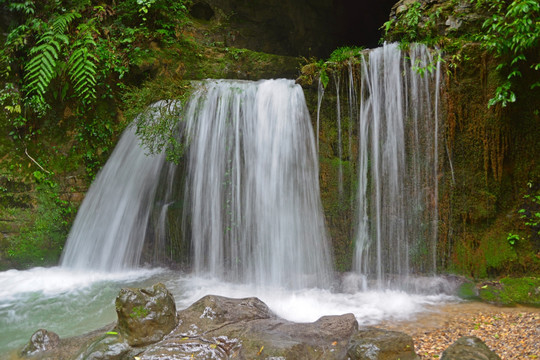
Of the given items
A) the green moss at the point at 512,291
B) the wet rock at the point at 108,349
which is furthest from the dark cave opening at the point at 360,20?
the wet rock at the point at 108,349

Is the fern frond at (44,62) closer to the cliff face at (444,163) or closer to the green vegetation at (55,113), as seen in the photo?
the green vegetation at (55,113)

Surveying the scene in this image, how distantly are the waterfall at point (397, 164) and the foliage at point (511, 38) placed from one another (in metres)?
0.78

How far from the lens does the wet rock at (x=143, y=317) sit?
312 centimetres

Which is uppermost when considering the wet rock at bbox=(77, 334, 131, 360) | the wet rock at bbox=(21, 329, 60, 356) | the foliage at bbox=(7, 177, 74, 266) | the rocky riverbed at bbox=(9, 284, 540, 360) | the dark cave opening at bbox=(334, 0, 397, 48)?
the dark cave opening at bbox=(334, 0, 397, 48)

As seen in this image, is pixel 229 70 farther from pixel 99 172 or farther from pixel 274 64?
pixel 99 172

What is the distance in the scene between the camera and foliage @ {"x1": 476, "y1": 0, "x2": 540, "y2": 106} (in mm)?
4449

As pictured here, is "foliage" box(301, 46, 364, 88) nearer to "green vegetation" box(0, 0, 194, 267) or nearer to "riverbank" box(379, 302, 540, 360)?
"green vegetation" box(0, 0, 194, 267)

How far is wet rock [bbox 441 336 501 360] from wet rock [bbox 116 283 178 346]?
2.37 meters

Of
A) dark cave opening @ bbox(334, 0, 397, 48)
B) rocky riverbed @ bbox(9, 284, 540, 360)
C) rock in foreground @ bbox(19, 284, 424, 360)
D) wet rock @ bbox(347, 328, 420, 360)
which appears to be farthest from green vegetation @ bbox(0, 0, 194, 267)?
dark cave opening @ bbox(334, 0, 397, 48)

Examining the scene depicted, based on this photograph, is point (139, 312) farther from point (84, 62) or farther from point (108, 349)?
point (84, 62)

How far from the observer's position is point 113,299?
16.7 ft

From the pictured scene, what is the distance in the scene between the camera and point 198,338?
312cm

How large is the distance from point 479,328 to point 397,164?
252 centimetres

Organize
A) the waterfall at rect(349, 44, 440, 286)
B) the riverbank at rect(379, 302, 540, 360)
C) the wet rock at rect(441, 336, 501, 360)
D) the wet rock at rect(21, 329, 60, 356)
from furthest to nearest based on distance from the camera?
1. the waterfall at rect(349, 44, 440, 286)
2. the wet rock at rect(21, 329, 60, 356)
3. the riverbank at rect(379, 302, 540, 360)
4. the wet rock at rect(441, 336, 501, 360)
